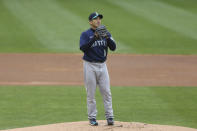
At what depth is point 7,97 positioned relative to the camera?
44.9 ft

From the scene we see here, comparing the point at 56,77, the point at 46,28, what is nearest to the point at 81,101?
the point at 56,77

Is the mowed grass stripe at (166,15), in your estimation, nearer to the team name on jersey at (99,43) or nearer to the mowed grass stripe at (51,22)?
the mowed grass stripe at (51,22)

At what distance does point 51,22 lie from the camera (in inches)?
973

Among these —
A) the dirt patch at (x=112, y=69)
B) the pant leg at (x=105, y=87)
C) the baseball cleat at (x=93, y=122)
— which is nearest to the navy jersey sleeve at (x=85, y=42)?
the pant leg at (x=105, y=87)

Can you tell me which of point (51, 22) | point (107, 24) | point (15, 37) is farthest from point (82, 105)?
point (51, 22)

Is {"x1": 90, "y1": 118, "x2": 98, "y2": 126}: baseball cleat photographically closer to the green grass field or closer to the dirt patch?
the green grass field

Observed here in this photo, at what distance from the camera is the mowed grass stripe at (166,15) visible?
2391cm

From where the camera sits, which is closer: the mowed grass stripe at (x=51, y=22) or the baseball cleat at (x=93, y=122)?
the baseball cleat at (x=93, y=122)

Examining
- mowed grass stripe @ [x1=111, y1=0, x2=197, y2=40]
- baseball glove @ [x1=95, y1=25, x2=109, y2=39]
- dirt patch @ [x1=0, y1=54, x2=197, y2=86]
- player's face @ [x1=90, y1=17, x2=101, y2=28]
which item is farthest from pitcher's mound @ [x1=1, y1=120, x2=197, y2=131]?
mowed grass stripe @ [x1=111, y1=0, x2=197, y2=40]

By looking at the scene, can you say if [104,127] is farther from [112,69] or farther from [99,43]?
[112,69]

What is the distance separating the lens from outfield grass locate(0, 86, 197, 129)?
1164cm

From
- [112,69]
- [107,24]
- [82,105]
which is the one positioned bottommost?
[82,105]

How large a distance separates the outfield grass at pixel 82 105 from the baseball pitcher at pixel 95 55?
1.49 metres

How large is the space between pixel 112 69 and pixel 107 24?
288 inches
